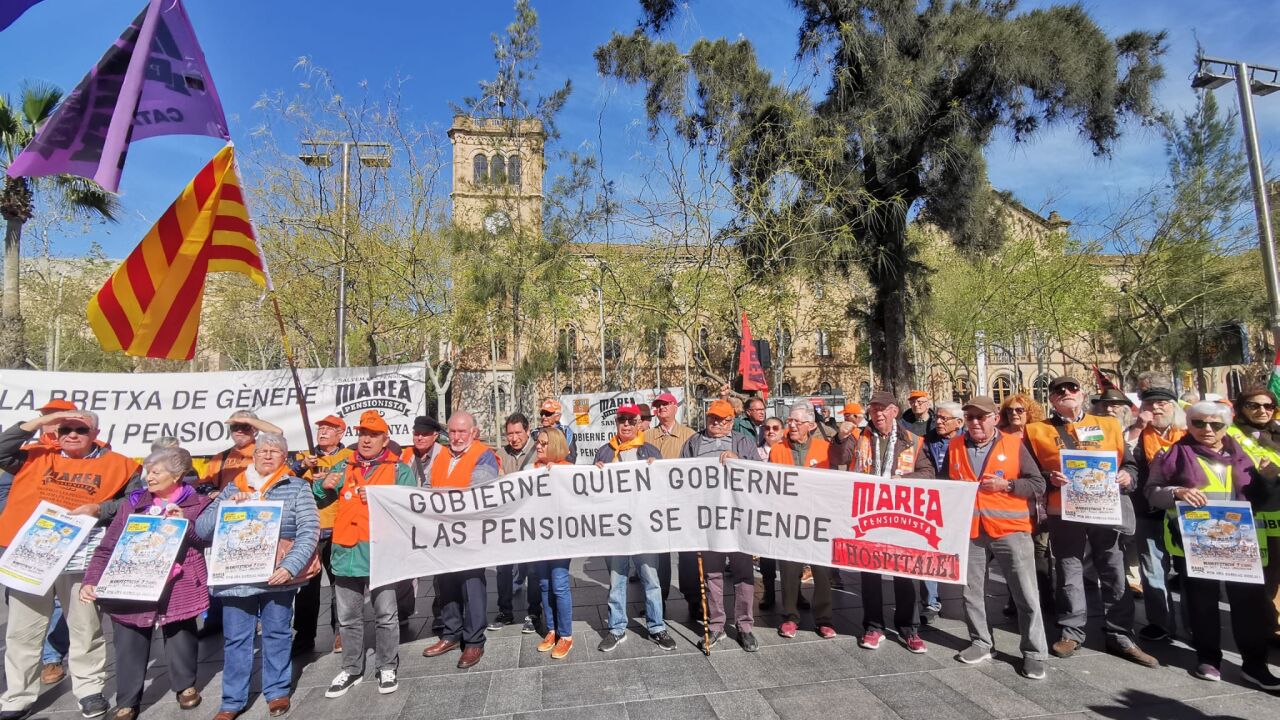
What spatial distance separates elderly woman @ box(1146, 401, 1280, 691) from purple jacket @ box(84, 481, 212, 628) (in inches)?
240

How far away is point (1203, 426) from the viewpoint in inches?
157

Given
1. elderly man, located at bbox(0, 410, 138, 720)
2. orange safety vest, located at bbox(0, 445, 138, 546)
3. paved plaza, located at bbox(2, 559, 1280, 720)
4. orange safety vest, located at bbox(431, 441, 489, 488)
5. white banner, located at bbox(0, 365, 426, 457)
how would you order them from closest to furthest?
paved plaza, located at bbox(2, 559, 1280, 720) < elderly man, located at bbox(0, 410, 138, 720) < orange safety vest, located at bbox(0, 445, 138, 546) < orange safety vest, located at bbox(431, 441, 489, 488) < white banner, located at bbox(0, 365, 426, 457)

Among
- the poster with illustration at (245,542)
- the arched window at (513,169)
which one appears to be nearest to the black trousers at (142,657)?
the poster with illustration at (245,542)

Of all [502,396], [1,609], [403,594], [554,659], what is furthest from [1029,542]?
[502,396]

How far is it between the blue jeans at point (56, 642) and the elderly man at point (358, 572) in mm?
2155

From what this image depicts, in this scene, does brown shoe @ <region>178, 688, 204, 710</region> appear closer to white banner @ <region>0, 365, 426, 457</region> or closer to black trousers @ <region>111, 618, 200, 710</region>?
black trousers @ <region>111, 618, 200, 710</region>

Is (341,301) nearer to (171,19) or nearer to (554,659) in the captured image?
(171,19)

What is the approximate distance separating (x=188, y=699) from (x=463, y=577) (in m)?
1.78

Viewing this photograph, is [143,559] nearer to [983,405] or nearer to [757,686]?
[757,686]

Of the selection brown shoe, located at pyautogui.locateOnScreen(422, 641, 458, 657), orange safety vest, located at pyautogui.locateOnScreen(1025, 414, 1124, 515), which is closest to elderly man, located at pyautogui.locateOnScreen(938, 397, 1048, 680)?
orange safety vest, located at pyautogui.locateOnScreen(1025, 414, 1124, 515)

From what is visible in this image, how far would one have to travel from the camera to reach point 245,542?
382 cm

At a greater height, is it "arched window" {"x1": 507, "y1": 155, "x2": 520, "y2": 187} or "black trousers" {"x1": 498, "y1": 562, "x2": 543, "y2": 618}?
"arched window" {"x1": 507, "y1": 155, "x2": 520, "y2": 187}

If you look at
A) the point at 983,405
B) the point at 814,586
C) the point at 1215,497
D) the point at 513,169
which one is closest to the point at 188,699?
the point at 814,586

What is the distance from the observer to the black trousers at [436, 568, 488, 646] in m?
4.62
